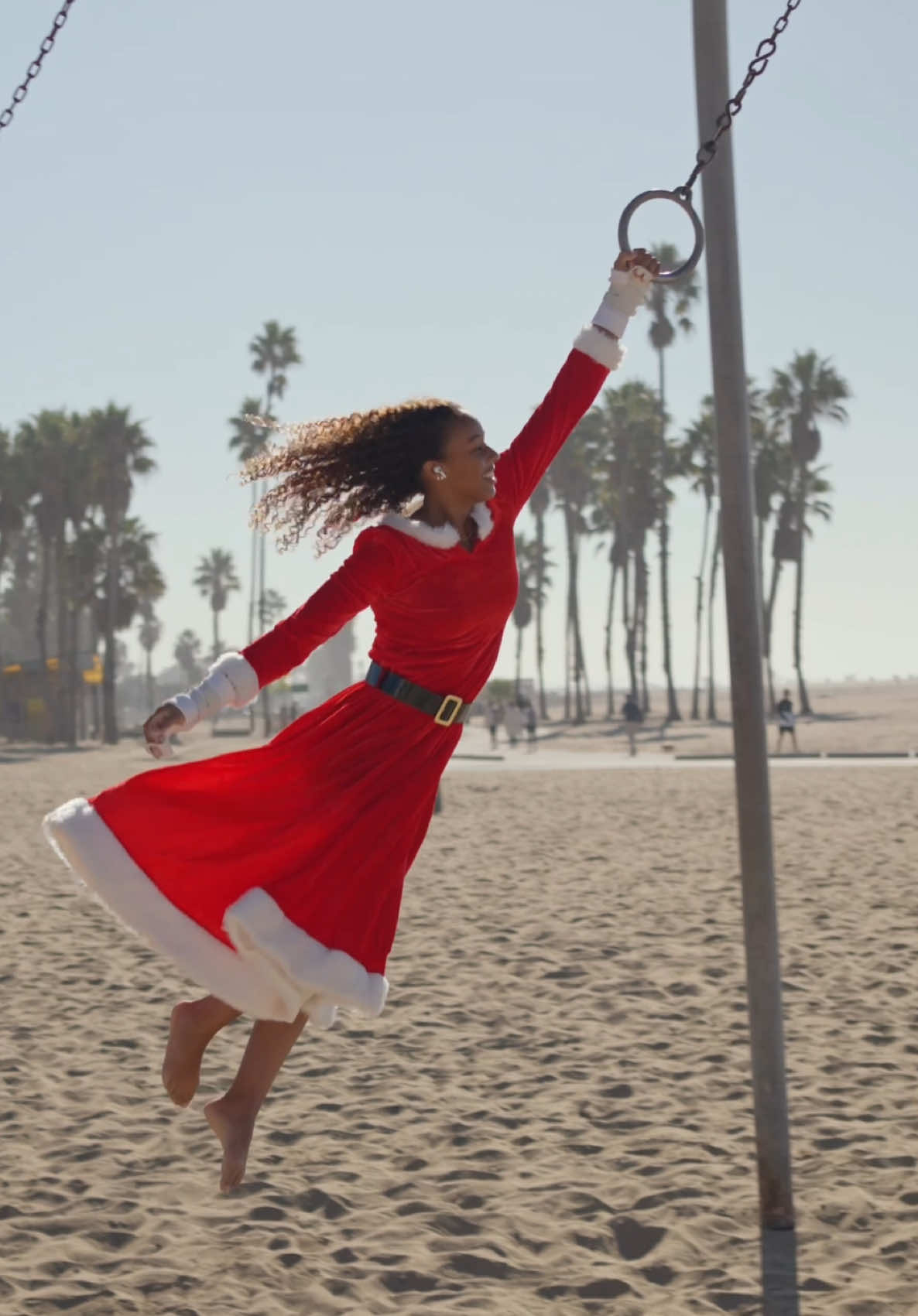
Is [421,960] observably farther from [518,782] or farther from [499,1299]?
[518,782]

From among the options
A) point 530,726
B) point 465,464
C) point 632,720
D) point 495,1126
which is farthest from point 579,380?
point 530,726

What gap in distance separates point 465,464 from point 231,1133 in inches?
66.5

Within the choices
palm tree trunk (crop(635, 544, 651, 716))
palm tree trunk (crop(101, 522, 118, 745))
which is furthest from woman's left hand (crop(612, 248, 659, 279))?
palm tree trunk (crop(635, 544, 651, 716))

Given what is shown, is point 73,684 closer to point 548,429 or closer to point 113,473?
point 113,473

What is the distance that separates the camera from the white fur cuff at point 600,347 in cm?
453

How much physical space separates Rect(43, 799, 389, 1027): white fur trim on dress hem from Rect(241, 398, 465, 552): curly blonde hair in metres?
0.89

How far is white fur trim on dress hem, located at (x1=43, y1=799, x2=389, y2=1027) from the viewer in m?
3.69

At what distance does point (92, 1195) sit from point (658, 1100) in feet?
8.45

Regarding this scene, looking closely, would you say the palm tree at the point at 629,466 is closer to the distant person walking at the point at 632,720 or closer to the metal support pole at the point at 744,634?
the distant person walking at the point at 632,720

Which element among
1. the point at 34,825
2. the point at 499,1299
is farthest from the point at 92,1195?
the point at 34,825

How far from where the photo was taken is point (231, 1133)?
Answer: 12.6 feet

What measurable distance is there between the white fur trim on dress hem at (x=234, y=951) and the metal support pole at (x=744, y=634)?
2410mm

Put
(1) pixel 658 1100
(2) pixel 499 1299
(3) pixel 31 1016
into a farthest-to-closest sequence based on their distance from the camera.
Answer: (3) pixel 31 1016 < (1) pixel 658 1100 < (2) pixel 499 1299

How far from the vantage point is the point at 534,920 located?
1203cm
